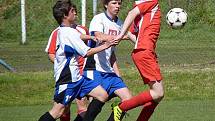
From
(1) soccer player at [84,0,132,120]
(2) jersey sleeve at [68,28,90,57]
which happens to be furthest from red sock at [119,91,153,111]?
(2) jersey sleeve at [68,28,90,57]

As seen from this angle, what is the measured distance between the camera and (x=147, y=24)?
8242 millimetres

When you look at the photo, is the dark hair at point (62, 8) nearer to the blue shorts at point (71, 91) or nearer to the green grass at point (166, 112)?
the blue shorts at point (71, 91)

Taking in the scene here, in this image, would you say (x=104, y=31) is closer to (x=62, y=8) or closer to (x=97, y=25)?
(x=97, y=25)

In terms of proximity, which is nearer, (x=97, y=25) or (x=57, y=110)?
(x=57, y=110)

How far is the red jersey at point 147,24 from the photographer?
322 inches

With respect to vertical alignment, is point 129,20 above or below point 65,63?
above

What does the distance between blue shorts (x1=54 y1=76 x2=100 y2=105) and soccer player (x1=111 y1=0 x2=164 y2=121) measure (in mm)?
473

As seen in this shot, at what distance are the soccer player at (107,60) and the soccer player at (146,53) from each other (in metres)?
0.45

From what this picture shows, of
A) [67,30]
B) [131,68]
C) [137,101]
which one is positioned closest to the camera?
[67,30]

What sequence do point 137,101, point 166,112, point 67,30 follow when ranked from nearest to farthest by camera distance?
point 67,30, point 137,101, point 166,112

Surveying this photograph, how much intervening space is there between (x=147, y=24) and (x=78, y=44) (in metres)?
0.96

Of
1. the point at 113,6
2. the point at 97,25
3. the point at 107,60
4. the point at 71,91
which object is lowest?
the point at 71,91

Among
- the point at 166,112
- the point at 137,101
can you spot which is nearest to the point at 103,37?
the point at 137,101

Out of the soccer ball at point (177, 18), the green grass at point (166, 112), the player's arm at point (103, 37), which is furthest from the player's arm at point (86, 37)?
the soccer ball at point (177, 18)
